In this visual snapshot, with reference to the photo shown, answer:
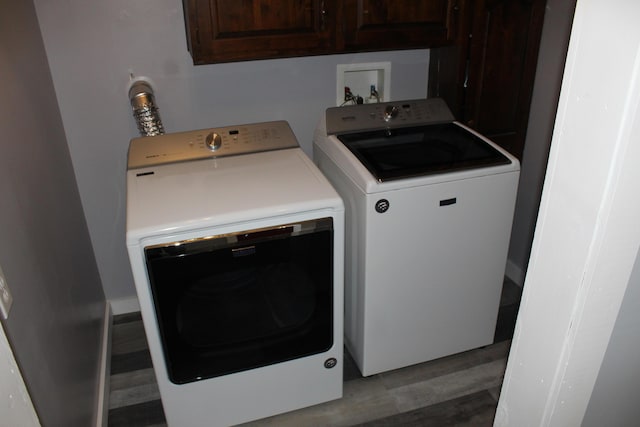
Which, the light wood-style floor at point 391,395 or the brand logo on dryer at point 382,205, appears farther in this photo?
the light wood-style floor at point 391,395

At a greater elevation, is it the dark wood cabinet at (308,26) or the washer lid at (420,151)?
the dark wood cabinet at (308,26)

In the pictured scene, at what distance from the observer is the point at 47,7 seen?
184 cm

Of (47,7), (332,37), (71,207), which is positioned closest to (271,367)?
(71,207)

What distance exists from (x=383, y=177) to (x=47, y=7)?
1.39 m

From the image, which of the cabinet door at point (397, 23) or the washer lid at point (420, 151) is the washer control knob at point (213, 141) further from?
the cabinet door at point (397, 23)

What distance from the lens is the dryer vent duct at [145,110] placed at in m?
1.93

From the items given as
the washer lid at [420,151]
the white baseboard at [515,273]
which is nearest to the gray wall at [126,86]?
the washer lid at [420,151]

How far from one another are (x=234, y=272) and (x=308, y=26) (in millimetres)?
939

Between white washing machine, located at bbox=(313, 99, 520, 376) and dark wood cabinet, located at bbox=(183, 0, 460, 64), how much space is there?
274 millimetres

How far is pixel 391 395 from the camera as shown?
1976 millimetres

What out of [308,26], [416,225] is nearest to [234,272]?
[416,225]

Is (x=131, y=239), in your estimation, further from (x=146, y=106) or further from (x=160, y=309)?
Answer: (x=146, y=106)

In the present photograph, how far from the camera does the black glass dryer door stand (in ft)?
4.97

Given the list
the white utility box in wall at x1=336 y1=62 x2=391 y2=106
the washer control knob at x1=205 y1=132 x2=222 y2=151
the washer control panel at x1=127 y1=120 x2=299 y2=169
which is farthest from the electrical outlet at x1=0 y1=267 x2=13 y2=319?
the white utility box in wall at x1=336 y1=62 x2=391 y2=106
